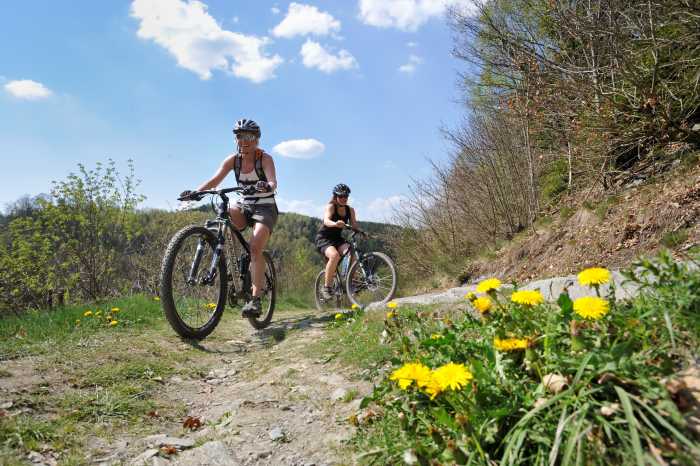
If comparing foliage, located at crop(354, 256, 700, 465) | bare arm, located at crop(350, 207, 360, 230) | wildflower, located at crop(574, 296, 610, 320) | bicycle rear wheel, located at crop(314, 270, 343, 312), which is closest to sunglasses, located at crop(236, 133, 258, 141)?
bare arm, located at crop(350, 207, 360, 230)

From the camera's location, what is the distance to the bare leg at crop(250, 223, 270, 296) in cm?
477

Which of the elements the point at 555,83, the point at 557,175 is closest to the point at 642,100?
the point at 555,83

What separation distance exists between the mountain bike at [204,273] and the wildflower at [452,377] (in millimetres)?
3164

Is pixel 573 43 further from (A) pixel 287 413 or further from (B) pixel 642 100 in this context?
(A) pixel 287 413

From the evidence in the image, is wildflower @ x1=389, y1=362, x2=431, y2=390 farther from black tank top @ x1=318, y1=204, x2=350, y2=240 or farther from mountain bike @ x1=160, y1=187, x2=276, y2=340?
black tank top @ x1=318, y1=204, x2=350, y2=240

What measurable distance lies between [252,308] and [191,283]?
0.80 metres

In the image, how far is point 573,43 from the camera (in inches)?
315

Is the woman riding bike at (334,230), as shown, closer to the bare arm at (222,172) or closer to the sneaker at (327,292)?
the sneaker at (327,292)

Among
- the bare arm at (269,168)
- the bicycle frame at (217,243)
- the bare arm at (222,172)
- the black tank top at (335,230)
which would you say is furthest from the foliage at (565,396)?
the black tank top at (335,230)

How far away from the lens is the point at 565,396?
47.8 inches

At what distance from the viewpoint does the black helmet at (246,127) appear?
193 inches

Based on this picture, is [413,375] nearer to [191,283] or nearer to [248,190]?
[191,283]

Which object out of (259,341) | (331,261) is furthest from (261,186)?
(331,261)

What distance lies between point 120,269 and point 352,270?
7.95m
